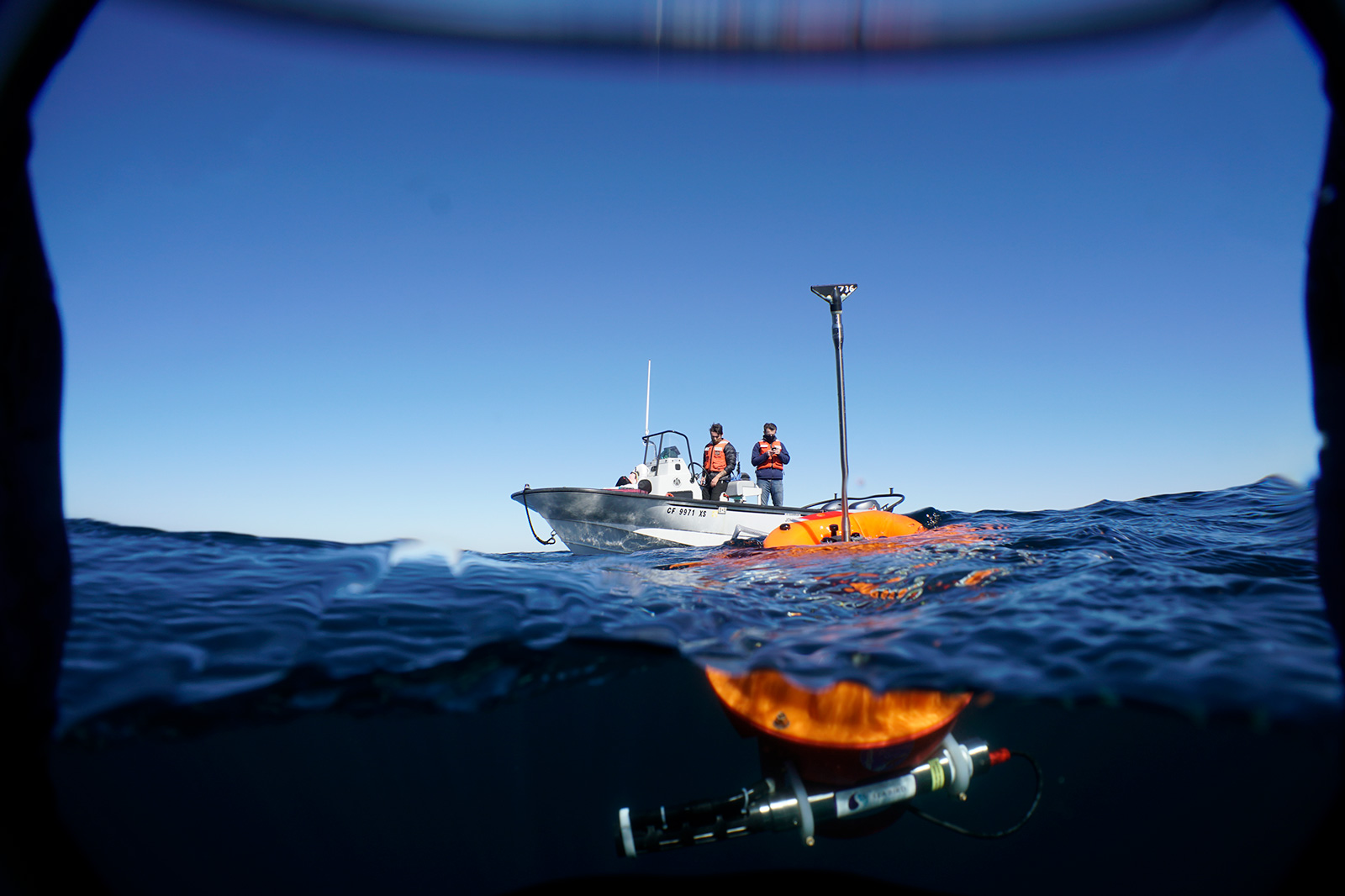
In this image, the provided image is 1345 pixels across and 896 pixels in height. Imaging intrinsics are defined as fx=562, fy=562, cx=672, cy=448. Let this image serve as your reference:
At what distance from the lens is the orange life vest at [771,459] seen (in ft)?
42.1

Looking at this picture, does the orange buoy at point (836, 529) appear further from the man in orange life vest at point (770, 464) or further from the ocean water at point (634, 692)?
the man in orange life vest at point (770, 464)

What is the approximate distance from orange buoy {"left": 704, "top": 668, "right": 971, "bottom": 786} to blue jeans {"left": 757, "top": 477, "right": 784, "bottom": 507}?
9791 mm

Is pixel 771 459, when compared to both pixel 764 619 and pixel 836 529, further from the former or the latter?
pixel 764 619

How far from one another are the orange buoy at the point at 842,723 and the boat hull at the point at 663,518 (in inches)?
359

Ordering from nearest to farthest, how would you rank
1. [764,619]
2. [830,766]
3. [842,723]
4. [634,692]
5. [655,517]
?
[830,766]
[842,723]
[764,619]
[634,692]
[655,517]

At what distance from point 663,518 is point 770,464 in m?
2.75

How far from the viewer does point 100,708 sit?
2.89 metres

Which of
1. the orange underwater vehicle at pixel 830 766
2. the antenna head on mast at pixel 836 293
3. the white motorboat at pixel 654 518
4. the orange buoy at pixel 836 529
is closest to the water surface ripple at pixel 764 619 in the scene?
the orange underwater vehicle at pixel 830 766

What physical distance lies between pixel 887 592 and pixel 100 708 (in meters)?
4.83

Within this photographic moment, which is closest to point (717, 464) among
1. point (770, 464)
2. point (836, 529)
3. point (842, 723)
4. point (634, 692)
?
point (770, 464)

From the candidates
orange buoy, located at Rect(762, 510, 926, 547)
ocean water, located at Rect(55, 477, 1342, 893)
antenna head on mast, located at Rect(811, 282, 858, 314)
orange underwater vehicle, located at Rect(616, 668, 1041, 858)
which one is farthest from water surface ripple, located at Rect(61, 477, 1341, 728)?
antenna head on mast, located at Rect(811, 282, 858, 314)

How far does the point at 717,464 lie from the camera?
535 inches

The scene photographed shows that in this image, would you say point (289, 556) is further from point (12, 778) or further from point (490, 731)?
point (12, 778)

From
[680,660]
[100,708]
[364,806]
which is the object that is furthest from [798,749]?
[364,806]
